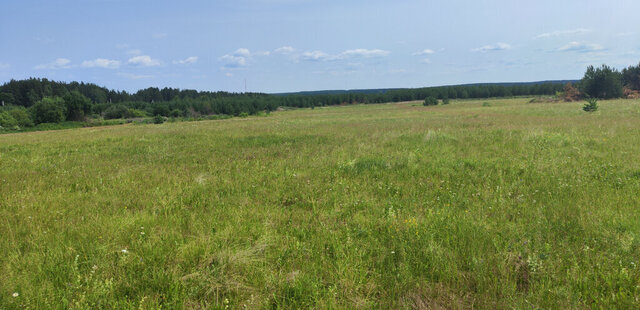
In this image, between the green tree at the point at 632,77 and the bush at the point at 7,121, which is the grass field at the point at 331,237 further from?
the green tree at the point at 632,77

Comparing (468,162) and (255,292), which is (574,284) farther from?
(468,162)

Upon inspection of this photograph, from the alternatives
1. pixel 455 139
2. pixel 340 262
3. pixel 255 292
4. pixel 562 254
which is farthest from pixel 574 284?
pixel 455 139

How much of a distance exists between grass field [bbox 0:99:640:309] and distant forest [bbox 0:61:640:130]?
63448mm

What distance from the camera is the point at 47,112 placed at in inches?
2731

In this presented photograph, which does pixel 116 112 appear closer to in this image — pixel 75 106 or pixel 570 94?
pixel 75 106

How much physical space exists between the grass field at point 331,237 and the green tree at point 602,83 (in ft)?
233

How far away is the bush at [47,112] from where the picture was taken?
69625mm

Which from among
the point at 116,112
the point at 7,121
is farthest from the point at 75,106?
the point at 116,112

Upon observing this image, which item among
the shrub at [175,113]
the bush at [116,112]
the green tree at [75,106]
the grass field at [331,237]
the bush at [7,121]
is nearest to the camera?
the grass field at [331,237]

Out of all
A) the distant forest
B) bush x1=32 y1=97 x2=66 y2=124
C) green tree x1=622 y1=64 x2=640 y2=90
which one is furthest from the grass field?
green tree x1=622 y1=64 x2=640 y2=90

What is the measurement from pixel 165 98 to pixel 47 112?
333 ft

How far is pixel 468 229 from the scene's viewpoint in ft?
14.0

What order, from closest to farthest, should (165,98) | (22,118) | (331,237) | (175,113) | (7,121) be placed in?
1. (331,237)
2. (7,121)
3. (22,118)
4. (175,113)
5. (165,98)

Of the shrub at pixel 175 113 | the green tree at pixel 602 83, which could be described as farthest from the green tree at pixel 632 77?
the shrub at pixel 175 113
